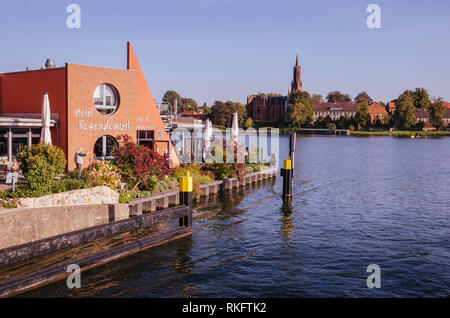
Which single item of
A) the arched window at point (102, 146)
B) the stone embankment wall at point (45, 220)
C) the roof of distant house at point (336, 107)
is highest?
the roof of distant house at point (336, 107)

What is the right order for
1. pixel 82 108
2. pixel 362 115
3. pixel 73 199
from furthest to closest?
pixel 362 115 → pixel 82 108 → pixel 73 199

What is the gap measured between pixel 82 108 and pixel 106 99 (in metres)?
1.65

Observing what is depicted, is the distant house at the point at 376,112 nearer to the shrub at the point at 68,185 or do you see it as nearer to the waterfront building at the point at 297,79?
the waterfront building at the point at 297,79

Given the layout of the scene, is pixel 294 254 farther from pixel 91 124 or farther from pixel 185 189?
pixel 91 124

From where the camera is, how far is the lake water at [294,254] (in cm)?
1098

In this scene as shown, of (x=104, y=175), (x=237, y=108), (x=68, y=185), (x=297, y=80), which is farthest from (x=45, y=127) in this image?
(x=297, y=80)

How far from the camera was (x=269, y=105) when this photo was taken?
588 feet

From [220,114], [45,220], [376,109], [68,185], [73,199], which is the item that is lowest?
[45,220]

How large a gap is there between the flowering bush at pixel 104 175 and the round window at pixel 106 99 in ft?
19.8

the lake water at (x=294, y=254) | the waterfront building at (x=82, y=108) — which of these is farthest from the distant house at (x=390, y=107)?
the waterfront building at (x=82, y=108)

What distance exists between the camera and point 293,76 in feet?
651

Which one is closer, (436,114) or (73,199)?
(73,199)

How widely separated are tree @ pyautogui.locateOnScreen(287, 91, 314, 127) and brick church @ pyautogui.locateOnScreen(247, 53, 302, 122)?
1928 centimetres
